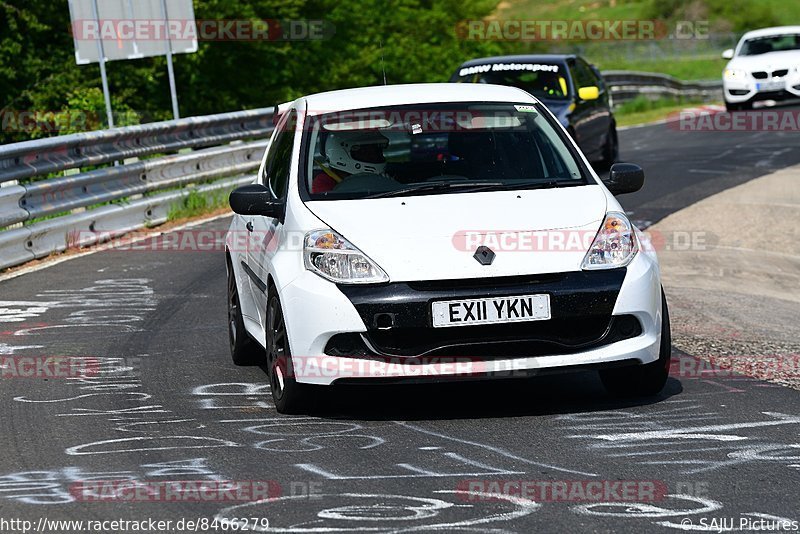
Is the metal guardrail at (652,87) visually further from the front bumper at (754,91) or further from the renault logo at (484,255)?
the renault logo at (484,255)

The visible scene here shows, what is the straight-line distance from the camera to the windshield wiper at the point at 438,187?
7249 millimetres

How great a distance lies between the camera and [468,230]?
22.0 ft

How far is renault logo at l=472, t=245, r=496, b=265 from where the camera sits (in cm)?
654

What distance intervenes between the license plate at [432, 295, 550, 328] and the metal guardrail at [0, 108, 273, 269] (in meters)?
6.95

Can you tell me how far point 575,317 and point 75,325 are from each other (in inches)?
176

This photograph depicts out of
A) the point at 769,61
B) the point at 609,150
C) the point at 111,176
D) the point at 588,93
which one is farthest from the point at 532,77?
the point at 769,61

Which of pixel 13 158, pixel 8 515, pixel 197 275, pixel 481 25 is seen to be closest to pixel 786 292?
pixel 197 275

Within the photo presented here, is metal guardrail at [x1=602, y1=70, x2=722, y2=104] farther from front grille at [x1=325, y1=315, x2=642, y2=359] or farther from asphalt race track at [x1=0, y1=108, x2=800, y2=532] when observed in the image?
front grille at [x1=325, y1=315, x2=642, y2=359]

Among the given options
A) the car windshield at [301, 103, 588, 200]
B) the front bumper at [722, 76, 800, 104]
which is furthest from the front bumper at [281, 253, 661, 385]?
the front bumper at [722, 76, 800, 104]

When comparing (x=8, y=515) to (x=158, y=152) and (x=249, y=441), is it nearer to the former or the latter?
(x=249, y=441)

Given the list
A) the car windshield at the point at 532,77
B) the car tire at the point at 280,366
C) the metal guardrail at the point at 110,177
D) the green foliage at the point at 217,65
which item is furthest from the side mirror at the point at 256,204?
the green foliage at the point at 217,65

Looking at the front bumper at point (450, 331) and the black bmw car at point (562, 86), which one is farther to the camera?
the black bmw car at point (562, 86)

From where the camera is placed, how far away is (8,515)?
527 centimetres

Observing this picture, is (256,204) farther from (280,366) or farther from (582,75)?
(582,75)
